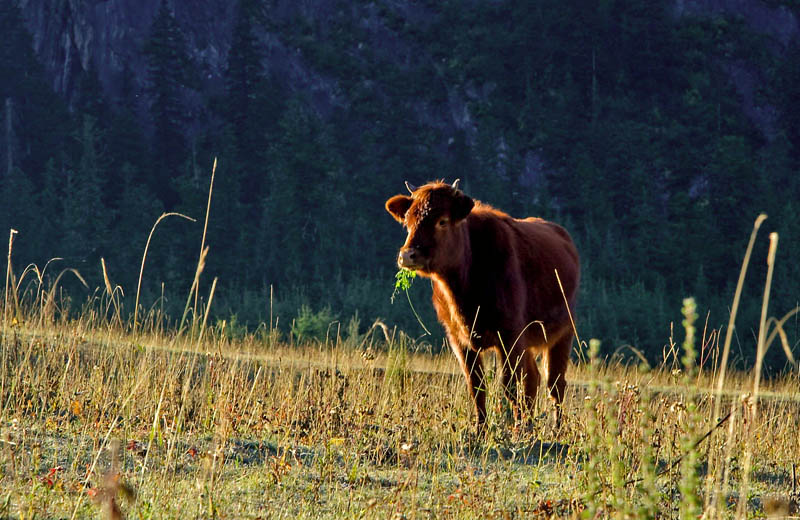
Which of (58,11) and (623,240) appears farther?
(58,11)

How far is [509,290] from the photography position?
7.25 meters

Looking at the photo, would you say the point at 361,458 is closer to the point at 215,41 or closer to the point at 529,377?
the point at 529,377

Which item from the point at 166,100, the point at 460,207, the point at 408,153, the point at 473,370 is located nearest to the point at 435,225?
the point at 460,207

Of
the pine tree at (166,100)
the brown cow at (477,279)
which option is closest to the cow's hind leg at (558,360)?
the brown cow at (477,279)

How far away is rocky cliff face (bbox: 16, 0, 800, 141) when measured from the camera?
41312mm

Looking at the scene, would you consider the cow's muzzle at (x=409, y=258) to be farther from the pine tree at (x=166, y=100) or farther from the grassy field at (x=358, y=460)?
the pine tree at (x=166, y=100)

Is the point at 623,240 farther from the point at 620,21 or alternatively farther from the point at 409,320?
the point at 620,21

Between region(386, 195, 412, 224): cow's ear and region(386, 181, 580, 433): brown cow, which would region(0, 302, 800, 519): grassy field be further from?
region(386, 195, 412, 224): cow's ear

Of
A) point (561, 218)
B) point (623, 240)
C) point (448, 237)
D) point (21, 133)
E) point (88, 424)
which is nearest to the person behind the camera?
point (88, 424)

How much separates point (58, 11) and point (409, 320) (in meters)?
26.0

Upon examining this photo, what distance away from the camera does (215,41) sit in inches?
1715

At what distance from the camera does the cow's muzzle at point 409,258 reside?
21.7 feet

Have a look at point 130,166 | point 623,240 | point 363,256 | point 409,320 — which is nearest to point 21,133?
point 130,166

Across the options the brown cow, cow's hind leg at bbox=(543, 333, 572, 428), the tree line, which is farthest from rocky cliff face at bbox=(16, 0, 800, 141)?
the brown cow
